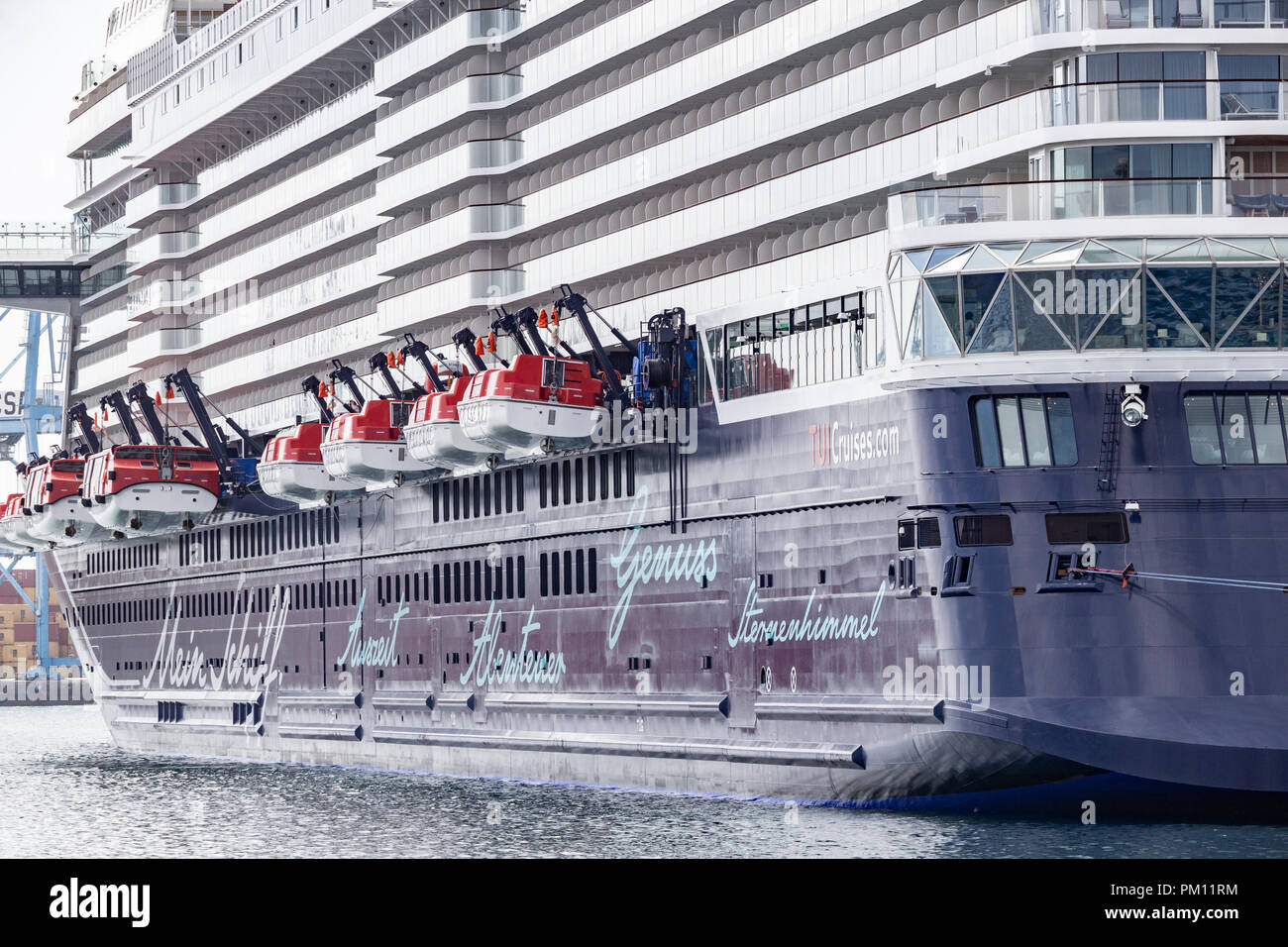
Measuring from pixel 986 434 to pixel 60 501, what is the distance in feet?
146

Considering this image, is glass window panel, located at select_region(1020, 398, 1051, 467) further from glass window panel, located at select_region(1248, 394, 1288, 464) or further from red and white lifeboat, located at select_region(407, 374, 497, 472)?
red and white lifeboat, located at select_region(407, 374, 497, 472)

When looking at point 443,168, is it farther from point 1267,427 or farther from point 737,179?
point 1267,427

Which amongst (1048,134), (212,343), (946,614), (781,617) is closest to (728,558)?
(781,617)

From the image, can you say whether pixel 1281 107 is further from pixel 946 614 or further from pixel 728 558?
pixel 728 558

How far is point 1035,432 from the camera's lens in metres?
36.1

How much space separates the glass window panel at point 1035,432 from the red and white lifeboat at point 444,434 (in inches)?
652

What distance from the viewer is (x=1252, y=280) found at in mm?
35562

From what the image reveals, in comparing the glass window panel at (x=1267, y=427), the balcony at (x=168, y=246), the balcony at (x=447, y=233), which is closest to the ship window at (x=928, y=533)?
the glass window panel at (x=1267, y=427)

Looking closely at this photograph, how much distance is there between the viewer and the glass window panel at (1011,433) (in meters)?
36.2

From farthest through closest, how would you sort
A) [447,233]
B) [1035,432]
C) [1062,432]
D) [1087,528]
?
1. [447,233]
2. [1035,432]
3. [1062,432]
4. [1087,528]

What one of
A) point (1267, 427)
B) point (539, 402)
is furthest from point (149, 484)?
point (1267, 427)

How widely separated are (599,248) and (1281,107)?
18.7 m

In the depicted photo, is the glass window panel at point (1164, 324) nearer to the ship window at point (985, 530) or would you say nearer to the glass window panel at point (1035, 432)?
the glass window panel at point (1035, 432)

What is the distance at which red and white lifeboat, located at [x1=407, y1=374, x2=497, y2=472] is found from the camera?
50594mm
